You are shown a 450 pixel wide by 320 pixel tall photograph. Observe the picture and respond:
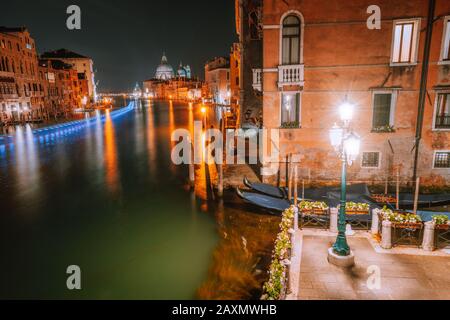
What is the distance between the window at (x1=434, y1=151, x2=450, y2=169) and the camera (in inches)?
598

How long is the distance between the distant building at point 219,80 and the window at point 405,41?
66735mm

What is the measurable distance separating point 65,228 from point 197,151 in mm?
15376

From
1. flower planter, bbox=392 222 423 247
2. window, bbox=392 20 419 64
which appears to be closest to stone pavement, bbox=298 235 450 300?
flower planter, bbox=392 222 423 247

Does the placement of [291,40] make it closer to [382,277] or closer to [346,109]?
[346,109]

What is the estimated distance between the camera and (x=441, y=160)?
50.1ft

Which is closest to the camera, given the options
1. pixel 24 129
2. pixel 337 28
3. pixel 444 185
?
pixel 337 28

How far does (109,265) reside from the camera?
1101 centimetres

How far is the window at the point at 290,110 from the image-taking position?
50.6 feet

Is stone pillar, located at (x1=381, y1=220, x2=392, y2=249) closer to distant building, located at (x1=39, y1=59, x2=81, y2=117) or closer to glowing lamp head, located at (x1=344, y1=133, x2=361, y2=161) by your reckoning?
glowing lamp head, located at (x1=344, y1=133, x2=361, y2=161)

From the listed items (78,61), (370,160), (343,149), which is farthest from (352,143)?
(78,61)

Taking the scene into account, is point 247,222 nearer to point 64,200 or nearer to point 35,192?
point 64,200

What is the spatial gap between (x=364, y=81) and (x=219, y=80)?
76197mm
